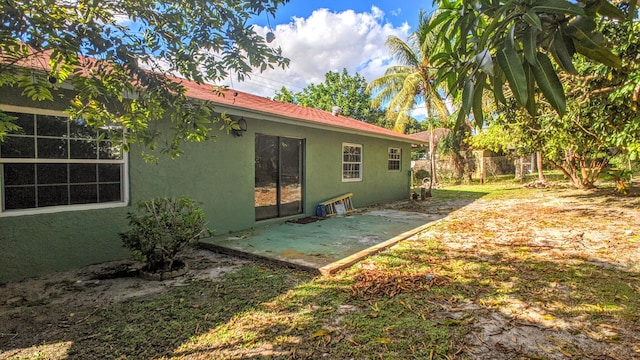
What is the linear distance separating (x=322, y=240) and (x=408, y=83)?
1356 centimetres

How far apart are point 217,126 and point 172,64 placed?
139 inches

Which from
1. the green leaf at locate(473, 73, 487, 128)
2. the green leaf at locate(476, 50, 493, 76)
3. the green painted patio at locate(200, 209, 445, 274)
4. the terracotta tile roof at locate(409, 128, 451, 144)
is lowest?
the green painted patio at locate(200, 209, 445, 274)

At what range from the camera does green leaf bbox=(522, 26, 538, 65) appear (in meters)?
1.24

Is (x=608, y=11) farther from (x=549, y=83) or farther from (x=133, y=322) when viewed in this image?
(x=133, y=322)

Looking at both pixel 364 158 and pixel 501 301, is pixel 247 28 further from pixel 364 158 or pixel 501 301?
pixel 364 158

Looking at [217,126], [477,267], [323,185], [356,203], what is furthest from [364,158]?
[477,267]

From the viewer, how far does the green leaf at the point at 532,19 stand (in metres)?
1.20

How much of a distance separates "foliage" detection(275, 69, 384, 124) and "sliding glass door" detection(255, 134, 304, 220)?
23.1 m

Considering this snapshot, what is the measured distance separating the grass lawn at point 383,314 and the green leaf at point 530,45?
212 centimetres

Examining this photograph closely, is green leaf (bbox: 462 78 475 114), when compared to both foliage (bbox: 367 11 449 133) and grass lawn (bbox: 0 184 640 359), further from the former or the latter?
foliage (bbox: 367 11 449 133)

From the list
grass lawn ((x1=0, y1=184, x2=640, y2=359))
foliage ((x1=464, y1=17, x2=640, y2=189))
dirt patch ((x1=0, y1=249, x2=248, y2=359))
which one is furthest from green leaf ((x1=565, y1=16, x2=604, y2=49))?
dirt patch ((x1=0, y1=249, x2=248, y2=359))

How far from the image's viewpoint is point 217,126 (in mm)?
6434

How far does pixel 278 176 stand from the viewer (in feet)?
25.9

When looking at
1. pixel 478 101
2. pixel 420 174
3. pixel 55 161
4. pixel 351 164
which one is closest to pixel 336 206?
pixel 351 164
